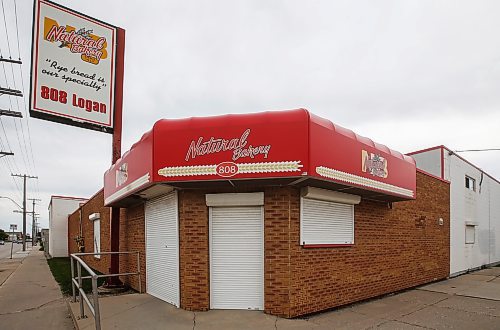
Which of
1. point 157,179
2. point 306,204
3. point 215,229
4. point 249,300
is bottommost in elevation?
point 249,300

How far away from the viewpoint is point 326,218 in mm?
8031

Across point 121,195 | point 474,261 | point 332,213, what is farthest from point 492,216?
point 121,195

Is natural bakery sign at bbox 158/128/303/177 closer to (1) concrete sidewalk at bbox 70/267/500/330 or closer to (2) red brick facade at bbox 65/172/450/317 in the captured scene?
(2) red brick facade at bbox 65/172/450/317

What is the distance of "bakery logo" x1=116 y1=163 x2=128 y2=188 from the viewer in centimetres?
922

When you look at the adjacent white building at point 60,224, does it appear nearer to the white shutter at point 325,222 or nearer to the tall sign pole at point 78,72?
the tall sign pole at point 78,72

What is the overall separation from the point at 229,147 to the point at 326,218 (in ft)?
8.98

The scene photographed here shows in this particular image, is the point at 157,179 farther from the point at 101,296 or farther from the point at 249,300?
the point at 101,296

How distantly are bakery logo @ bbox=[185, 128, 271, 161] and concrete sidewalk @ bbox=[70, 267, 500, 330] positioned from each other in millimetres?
2891

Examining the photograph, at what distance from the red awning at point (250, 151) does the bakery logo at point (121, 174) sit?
170cm

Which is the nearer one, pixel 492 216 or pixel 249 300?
pixel 249 300

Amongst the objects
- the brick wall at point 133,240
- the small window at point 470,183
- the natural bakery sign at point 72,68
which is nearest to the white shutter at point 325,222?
the brick wall at point 133,240

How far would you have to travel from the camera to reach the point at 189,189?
7.60m

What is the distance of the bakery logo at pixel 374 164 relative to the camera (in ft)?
26.2

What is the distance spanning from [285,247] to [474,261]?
1393 centimetres
